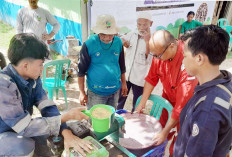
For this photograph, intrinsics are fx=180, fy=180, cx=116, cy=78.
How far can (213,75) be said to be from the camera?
1.39 m

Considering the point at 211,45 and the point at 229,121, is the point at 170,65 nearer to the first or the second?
the point at 211,45

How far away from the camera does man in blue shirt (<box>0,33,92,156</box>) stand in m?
1.44

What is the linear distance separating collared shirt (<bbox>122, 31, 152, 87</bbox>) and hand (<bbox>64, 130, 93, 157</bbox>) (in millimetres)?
2006

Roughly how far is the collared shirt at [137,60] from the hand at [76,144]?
201cm

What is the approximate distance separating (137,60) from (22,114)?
7.07 ft

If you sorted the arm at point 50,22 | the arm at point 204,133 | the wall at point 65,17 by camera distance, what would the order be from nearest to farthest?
the arm at point 204,133 → the arm at point 50,22 → the wall at point 65,17

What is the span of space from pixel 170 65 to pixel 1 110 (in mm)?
1818

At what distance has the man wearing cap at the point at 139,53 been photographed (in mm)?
3080

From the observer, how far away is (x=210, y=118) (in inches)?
48.0

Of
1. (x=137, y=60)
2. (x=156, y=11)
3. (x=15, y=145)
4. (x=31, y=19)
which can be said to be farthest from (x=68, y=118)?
(x=156, y=11)

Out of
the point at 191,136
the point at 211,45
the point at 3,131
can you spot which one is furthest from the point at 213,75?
the point at 3,131

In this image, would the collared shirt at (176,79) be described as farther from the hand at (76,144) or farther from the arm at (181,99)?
the hand at (76,144)

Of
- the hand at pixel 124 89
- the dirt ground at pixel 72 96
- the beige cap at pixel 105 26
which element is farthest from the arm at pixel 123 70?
the dirt ground at pixel 72 96

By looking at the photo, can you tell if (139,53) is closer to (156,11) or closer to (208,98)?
(208,98)
